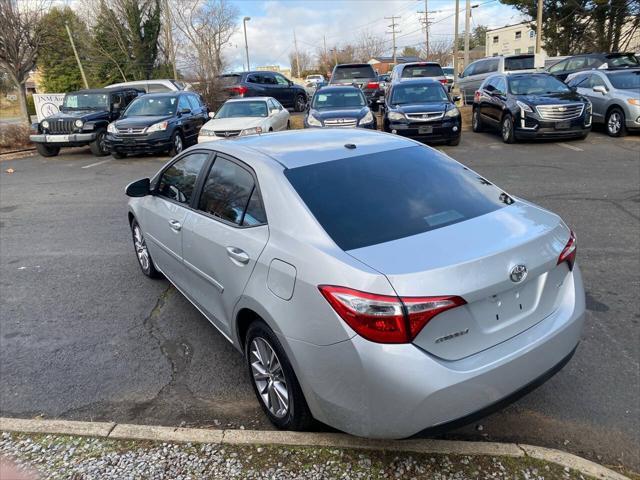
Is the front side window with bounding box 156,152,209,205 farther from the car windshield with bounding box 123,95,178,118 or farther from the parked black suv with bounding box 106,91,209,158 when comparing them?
the car windshield with bounding box 123,95,178,118

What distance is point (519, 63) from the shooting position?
1977 cm

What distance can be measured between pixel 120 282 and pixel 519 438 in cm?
416

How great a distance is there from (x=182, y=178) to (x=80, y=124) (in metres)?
12.3

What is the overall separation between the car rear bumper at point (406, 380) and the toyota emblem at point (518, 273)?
0.30 metres

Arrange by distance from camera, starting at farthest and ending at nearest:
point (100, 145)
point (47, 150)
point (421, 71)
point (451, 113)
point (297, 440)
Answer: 1. point (421, 71)
2. point (47, 150)
3. point (100, 145)
4. point (451, 113)
5. point (297, 440)

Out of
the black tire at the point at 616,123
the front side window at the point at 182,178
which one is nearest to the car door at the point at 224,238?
the front side window at the point at 182,178

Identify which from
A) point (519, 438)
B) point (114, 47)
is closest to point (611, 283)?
point (519, 438)

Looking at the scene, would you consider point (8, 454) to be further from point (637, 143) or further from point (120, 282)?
point (637, 143)

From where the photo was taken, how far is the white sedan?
12623 mm

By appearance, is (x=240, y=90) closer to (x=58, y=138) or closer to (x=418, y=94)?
(x=58, y=138)

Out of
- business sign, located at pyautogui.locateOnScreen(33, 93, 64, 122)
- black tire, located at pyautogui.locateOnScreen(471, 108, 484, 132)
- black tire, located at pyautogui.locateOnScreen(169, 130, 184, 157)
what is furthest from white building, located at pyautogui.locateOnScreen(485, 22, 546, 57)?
black tire, located at pyautogui.locateOnScreen(169, 130, 184, 157)

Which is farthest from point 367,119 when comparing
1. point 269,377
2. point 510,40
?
point 510,40

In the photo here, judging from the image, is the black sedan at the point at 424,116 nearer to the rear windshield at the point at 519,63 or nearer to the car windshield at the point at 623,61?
the rear windshield at the point at 519,63

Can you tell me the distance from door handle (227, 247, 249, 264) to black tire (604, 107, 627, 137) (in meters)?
13.4
